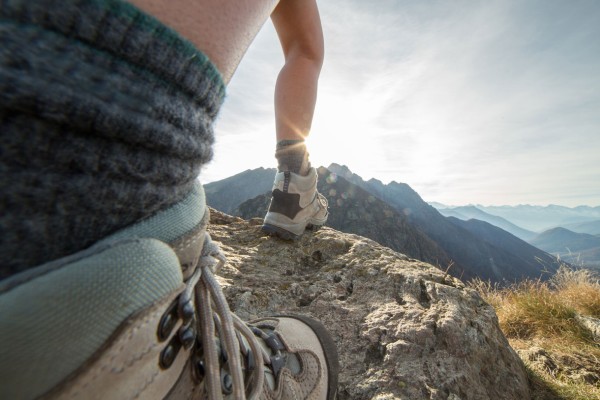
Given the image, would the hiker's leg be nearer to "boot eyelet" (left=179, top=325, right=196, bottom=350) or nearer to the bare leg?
the bare leg

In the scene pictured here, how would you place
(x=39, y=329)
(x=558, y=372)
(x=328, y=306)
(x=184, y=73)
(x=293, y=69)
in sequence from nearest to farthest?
(x=39, y=329), (x=184, y=73), (x=328, y=306), (x=558, y=372), (x=293, y=69)

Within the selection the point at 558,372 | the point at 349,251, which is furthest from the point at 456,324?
the point at 558,372

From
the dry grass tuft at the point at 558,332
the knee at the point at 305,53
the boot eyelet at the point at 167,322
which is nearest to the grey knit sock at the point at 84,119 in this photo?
the boot eyelet at the point at 167,322

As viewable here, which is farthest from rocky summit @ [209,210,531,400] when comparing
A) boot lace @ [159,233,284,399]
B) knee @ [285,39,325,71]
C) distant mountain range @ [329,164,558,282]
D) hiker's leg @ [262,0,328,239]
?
distant mountain range @ [329,164,558,282]

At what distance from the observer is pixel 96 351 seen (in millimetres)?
428

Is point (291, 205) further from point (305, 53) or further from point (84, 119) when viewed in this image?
point (84, 119)

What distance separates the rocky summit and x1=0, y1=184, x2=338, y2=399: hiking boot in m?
0.78

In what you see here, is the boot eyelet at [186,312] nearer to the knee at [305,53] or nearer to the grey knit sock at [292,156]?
the grey knit sock at [292,156]

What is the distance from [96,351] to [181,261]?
224mm

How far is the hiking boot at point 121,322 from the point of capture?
0.38 metres

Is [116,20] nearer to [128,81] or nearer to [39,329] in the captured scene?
[128,81]

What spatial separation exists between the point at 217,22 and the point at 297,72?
174 centimetres

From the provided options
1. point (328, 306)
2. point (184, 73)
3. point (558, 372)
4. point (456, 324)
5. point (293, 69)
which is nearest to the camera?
point (184, 73)

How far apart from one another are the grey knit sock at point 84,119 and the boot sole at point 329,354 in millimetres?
920
